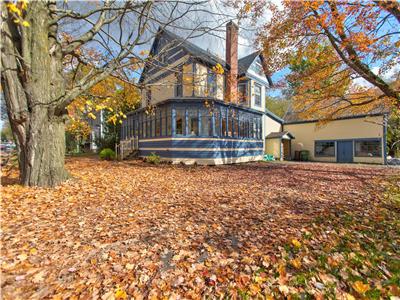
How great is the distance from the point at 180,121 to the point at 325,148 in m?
15.6

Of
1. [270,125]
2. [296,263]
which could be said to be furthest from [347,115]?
[296,263]

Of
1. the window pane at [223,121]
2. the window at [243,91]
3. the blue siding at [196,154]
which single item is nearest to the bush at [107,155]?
the blue siding at [196,154]

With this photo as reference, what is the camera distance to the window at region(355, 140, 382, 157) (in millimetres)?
17484

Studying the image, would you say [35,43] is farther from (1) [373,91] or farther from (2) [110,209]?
(1) [373,91]

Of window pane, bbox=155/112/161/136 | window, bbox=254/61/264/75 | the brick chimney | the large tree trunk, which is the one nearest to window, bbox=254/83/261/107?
window, bbox=254/61/264/75

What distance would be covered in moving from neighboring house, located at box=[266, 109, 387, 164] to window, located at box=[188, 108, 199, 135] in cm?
908

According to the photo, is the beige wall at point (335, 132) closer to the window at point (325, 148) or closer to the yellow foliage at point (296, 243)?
the window at point (325, 148)

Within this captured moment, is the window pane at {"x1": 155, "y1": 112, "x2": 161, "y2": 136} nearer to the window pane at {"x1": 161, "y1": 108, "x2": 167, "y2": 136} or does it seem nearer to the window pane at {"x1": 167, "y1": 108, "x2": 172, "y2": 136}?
the window pane at {"x1": 161, "y1": 108, "x2": 167, "y2": 136}

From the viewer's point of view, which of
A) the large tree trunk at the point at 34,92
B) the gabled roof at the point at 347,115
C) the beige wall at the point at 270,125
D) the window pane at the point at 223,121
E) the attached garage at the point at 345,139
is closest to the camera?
the large tree trunk at the point at 34,92

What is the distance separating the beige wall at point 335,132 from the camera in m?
17.6

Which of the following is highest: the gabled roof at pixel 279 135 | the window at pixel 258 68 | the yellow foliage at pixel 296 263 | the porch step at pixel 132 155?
the window at pixel 258 68

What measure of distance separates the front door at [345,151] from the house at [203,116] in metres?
7.69

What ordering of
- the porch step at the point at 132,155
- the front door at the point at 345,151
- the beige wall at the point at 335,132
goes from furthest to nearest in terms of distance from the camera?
the front door at the point at 345,151
the beige wall at the point at 335,132
the porch step at the point at 132,155

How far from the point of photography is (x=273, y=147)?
2117 centimetres
